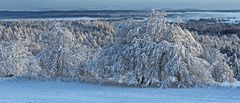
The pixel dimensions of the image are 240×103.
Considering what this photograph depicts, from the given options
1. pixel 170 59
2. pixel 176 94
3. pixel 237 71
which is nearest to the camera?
pixel 176 94

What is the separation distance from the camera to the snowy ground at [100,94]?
18688 millimetres

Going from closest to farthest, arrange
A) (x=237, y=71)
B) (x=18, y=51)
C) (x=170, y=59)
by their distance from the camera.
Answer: (x=170, y=59) → (x=18, y=51) → (x=237, y=71)

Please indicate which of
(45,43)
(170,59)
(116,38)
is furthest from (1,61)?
(170,59)

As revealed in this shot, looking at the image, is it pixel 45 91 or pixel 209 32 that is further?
pixel 209 32

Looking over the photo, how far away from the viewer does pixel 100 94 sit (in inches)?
802

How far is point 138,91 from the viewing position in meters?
21.7

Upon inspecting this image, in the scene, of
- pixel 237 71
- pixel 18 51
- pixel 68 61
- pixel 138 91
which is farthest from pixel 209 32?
pixel 138 91

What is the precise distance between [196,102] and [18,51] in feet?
111

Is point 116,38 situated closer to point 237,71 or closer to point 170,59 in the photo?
point 170,59

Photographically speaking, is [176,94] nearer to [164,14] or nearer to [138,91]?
[138,91]

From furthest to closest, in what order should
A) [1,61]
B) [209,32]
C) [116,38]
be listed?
[209,32]
[1,61]
[116,38]

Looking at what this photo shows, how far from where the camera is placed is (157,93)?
2088 centimetres

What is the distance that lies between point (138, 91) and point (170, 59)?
3.11 m

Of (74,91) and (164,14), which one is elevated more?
(164,14)
